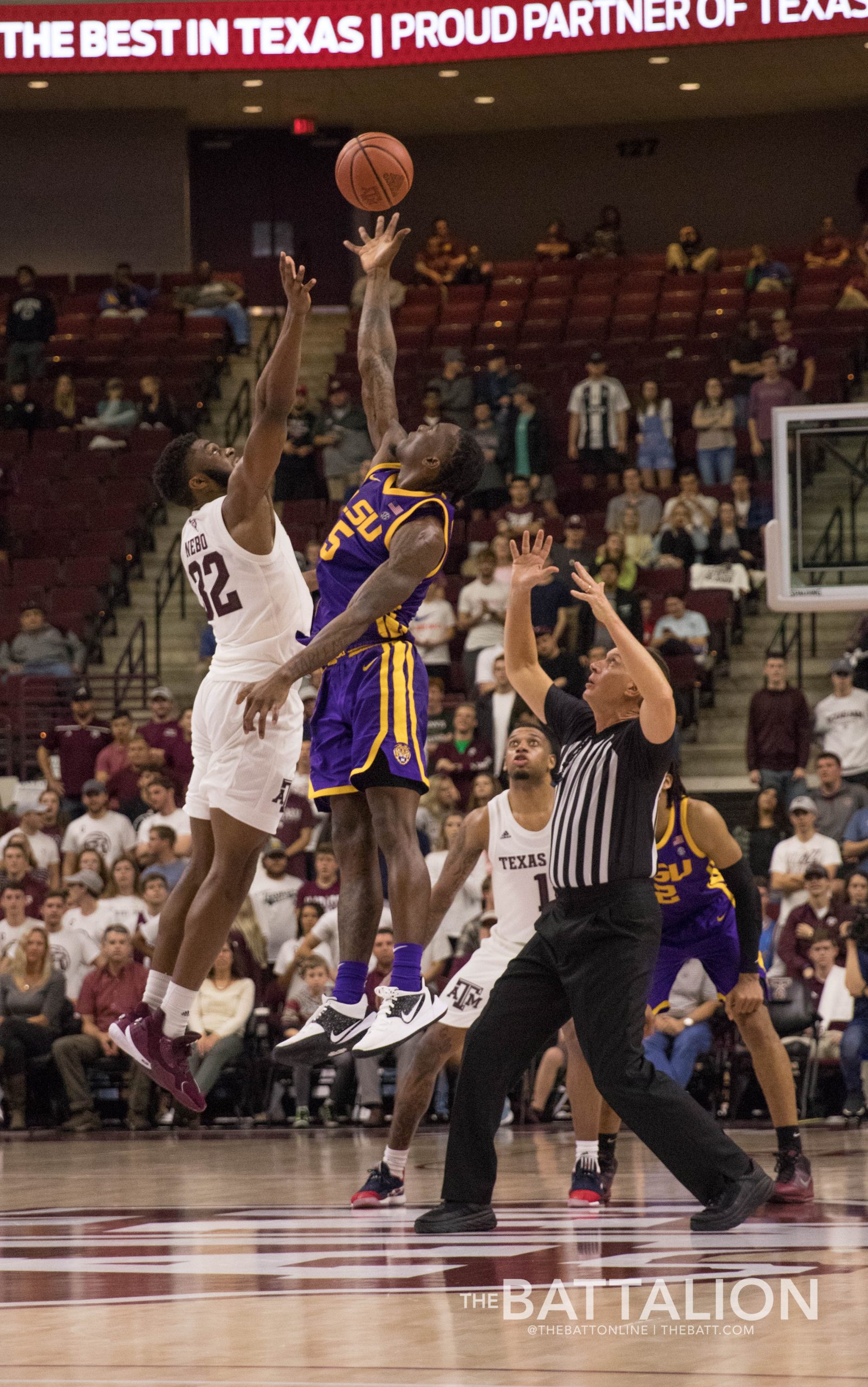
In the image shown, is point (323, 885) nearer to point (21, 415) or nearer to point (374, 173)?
point (374, 173)

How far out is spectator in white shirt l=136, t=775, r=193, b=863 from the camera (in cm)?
1305

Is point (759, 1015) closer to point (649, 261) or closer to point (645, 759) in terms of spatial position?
point (645, 759)

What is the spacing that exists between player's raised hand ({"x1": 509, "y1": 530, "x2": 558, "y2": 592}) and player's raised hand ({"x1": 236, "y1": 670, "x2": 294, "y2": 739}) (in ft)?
3.08

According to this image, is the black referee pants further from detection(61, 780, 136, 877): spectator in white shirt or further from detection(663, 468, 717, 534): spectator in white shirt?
detection(663, 468, 717, 534): spectator in white shirt

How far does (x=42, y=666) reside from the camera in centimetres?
1639

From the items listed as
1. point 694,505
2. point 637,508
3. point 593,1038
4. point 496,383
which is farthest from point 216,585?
point 496,383

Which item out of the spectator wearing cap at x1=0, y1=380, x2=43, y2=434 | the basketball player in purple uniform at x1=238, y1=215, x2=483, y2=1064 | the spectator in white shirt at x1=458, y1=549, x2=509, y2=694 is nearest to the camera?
the basketball player in purple uniform at x1=238, y1=215, x2=483, y2=1064

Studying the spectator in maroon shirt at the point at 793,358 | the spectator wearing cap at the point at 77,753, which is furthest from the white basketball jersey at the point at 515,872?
the spectator in maroon shirt at the point at 793,358

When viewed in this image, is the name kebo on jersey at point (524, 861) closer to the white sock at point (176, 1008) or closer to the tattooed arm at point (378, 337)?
the white sock at point (176, 1008)

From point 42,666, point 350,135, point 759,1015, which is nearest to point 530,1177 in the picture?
point 759,1015

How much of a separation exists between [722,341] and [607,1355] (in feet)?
51.4

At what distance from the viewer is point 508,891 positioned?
8398mm

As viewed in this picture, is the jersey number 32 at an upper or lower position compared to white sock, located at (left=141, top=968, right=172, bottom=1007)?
upper

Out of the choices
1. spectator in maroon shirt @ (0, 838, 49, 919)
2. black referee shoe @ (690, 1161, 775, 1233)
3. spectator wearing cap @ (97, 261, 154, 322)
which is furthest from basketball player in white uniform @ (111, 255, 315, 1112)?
spectator wearing cap @ (97, 261, 154, 322)
